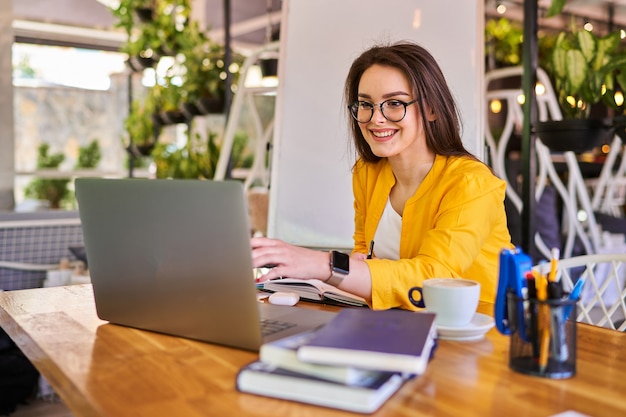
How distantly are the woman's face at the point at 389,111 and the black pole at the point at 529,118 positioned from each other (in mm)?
818

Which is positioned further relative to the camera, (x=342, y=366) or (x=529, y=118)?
(x=529, y=118)

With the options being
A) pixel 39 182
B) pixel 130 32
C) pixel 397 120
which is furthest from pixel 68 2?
pixel 397 120

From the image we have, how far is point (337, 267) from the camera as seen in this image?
1225 mm

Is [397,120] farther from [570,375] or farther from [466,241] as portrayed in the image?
[570,375]

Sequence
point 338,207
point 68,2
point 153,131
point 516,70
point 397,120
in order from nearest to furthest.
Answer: point 397,120
point 338,207
point 516,70
point 153,131
point 68,2

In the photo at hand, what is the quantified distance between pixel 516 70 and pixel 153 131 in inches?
105

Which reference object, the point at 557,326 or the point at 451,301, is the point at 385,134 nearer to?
the point at 451,301

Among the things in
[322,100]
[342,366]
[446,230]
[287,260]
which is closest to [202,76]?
[322,100]

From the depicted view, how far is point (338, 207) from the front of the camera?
252 centimetres

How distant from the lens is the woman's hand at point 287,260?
1.15 m

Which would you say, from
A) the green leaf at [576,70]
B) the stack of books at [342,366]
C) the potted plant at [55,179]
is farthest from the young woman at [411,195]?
the potted plant at [55,179]

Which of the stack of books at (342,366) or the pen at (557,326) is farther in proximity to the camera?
the pen at (557,326)

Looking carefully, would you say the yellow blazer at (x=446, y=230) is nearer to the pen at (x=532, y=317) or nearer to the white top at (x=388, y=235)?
the white top at (x=388, y=235)

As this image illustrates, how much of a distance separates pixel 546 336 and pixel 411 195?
30.5 inches
